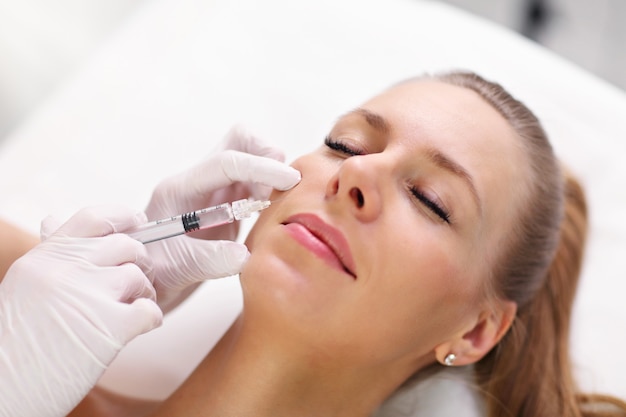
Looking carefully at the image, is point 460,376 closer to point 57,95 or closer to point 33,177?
point 33,177

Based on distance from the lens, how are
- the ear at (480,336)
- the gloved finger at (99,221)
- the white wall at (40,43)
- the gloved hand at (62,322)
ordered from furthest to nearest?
the white wall at (40,43)
the ear at (480,336)
the gloved finger at (99,221)
the gloved hand at (62,322)

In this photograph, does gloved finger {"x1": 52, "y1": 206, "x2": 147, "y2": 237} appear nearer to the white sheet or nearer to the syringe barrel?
the syringe barrel

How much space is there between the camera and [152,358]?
1.70 meters

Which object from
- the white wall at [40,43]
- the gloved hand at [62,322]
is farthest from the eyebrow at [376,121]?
the white wall at [40,43]

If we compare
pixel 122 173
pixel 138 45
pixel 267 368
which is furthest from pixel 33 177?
pixel 267 368

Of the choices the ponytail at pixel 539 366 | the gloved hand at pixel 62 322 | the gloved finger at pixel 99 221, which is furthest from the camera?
the ponytail at pixel 539 366

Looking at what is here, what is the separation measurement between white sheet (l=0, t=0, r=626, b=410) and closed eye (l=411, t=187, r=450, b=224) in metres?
0.65

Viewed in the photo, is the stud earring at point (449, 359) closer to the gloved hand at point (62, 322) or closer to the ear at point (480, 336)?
the ear at point (480, 336)

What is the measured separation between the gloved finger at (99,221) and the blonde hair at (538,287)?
662 millimetres

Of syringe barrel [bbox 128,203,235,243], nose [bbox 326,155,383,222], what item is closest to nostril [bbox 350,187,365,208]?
→ nose [bbox 326,155,383,222]

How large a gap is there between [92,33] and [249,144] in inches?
51.0

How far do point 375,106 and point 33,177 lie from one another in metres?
0.96

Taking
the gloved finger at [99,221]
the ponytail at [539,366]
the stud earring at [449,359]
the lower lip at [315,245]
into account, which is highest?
the gloved finger at [99,221]

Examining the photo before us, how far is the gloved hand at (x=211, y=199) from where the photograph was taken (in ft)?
4.20
